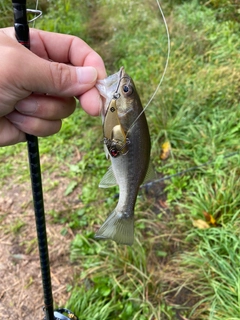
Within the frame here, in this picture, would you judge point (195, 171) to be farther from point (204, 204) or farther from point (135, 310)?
point (135, 310)

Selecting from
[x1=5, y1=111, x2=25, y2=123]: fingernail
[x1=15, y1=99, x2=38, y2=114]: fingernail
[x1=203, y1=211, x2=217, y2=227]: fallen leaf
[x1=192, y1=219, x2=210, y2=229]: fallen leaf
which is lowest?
[x1=192, y1=219, x2=210, y2=229]: fallen leaf

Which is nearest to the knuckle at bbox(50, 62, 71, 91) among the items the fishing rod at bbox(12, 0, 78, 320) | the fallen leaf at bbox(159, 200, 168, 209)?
the fishing rod at bbox(12, 0, 78, 320)

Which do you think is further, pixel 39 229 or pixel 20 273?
pixel 20 273

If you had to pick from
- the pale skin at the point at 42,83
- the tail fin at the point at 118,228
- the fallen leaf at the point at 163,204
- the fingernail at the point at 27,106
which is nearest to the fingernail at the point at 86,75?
the pale skin at the point at 42,83

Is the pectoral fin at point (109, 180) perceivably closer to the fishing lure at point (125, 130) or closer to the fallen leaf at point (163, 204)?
the fishing lure at point (125, 130)

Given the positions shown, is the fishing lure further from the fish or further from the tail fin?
the tail fin

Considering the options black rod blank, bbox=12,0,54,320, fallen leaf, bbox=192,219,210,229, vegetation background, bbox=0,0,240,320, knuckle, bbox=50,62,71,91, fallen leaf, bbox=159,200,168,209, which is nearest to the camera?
black rod blank, bbox=12,0,54,320

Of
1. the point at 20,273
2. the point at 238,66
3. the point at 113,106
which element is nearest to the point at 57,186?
the point at 20,273
